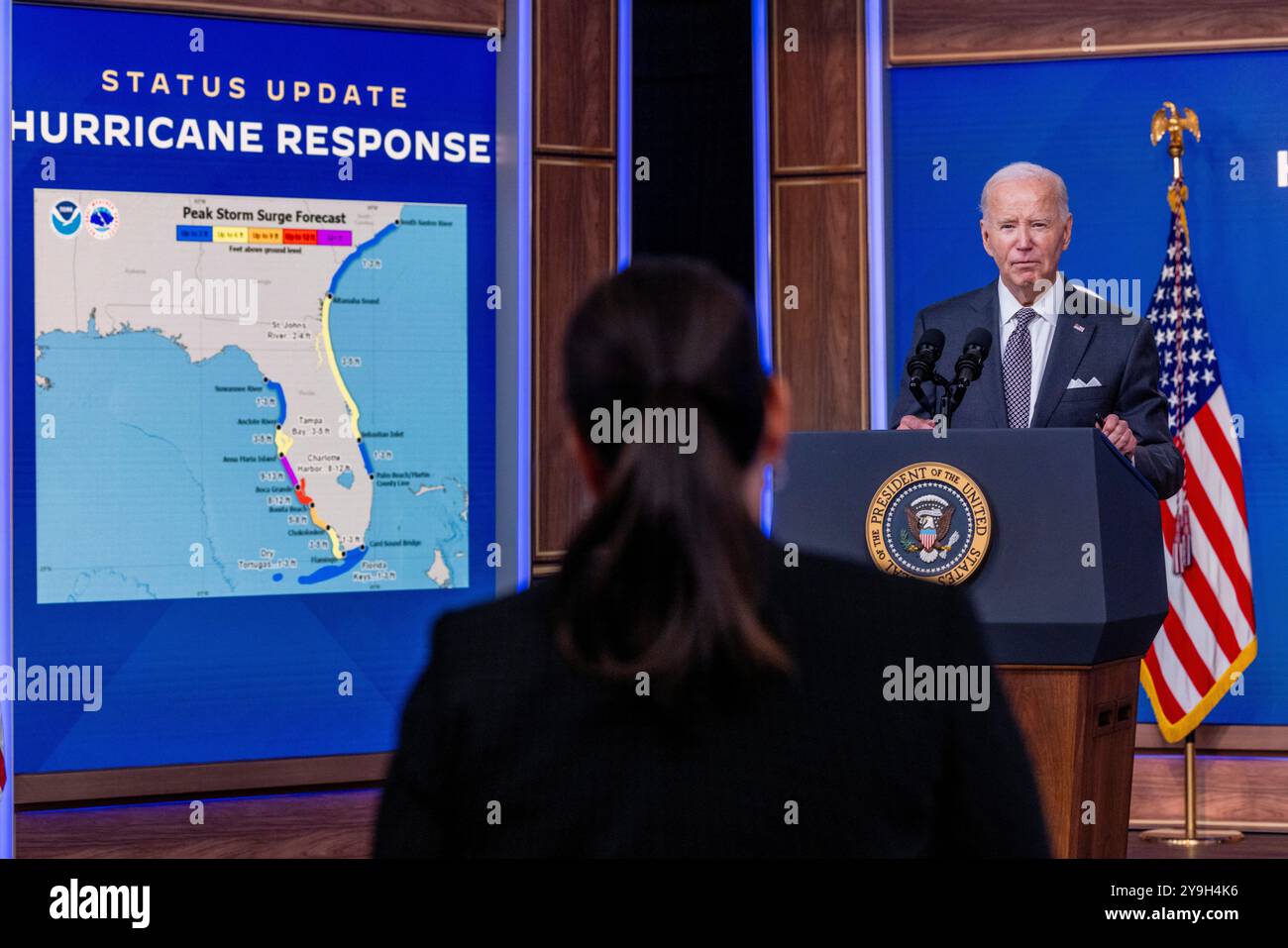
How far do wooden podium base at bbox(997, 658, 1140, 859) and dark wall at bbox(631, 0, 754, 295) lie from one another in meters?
Result: 3.01

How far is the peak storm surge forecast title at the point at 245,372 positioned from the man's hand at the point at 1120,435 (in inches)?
94.2

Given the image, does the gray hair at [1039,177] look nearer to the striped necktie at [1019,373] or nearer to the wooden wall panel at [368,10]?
the striped necktie at [1019,373]

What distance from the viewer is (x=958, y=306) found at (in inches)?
126

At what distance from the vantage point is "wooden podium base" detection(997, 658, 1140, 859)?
1.90 m

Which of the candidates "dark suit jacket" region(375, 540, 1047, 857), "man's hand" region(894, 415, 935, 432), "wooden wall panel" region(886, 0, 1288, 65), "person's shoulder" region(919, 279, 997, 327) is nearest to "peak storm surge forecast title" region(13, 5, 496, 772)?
"wooden wall panel" region(886, 0, 1288, 65)

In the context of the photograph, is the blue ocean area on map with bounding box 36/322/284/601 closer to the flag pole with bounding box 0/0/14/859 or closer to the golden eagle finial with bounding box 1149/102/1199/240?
the flag pole with bounding box 0/0/14/859

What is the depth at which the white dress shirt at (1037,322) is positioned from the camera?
300 centimetres

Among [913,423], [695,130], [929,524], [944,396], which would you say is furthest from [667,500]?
[695,130]

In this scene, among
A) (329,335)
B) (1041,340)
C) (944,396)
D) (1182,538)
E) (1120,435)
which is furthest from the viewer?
(329,335)

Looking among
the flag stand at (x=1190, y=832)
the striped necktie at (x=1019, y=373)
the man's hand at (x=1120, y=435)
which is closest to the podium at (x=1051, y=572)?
the man's hand at (x=1120, y=435)

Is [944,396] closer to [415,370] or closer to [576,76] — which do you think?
[415,370]

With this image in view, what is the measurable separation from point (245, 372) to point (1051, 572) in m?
2.98
